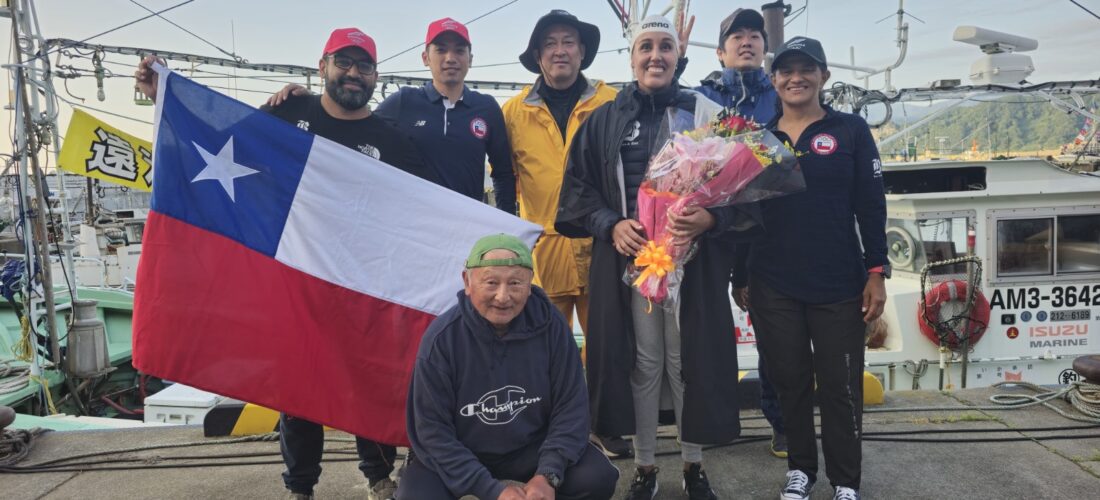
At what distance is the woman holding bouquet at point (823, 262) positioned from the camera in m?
2.99

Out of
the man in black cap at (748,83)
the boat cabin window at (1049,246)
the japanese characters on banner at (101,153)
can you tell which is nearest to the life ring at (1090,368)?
the man in black cap at (748,83)

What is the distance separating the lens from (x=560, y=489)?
8.82ft

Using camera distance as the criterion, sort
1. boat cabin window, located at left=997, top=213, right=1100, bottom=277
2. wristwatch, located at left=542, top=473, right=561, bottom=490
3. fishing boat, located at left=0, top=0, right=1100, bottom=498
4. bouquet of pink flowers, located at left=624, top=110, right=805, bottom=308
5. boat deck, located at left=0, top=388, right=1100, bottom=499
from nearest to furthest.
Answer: wristwatch, located at left=542, top=473, right=561, bottom=490, bouquet of pink flowers, located at left=624, top=110, right=805, bottom=308, boat deck, located at left=0, top=388, right=1100, bottom=499, fishing boat, located at left=0, top=0, right=1100, bottom=498, boat cabin window, located at left=997, top=213, right=1100, bottom=277

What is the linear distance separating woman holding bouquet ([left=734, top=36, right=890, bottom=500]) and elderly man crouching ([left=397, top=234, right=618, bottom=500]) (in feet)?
3.33

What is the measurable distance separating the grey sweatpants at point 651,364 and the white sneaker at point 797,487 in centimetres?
44

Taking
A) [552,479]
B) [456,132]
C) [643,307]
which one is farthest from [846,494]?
[456,132]

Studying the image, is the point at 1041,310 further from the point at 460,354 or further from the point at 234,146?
the point at 234,146

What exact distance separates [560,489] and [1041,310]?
7.21m

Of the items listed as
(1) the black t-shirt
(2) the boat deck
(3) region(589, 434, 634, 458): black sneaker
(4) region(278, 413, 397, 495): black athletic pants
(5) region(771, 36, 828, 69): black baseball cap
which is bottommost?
(2) the boat deck

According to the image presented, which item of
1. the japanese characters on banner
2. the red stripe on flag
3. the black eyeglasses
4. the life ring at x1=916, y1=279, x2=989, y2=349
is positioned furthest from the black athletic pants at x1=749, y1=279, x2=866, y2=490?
the japanese characters on banner

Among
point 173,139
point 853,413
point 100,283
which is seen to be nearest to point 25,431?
point 173,139

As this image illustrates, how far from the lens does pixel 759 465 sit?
12.3ft

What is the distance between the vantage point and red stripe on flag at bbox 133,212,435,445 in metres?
2.93

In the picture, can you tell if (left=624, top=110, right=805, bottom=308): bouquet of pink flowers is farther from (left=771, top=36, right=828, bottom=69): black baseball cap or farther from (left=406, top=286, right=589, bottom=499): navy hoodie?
(left=406, top=286, right=589, bottom=499): navy hoodie
